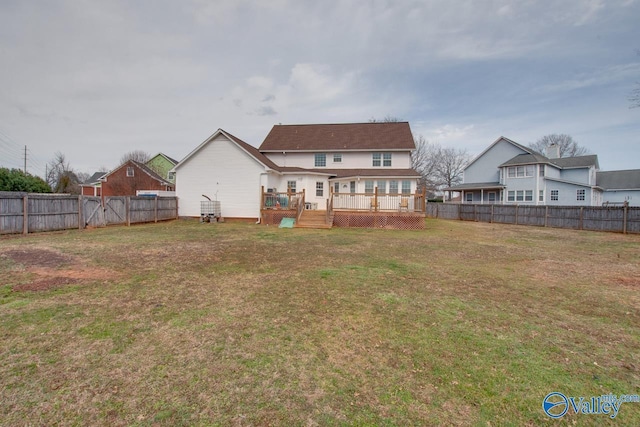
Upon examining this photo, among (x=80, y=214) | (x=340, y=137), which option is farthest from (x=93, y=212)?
(x=340, y=137)

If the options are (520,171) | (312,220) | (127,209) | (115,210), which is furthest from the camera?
(520,171)

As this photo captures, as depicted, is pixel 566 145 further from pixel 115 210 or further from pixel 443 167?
pixel 115 210

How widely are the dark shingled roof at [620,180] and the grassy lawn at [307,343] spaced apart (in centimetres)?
4002

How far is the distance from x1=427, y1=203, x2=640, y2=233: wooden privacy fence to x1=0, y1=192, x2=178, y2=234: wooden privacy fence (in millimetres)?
27022

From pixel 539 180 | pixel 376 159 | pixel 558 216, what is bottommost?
pixel 558 216

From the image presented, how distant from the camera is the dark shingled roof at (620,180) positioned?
34.0 m

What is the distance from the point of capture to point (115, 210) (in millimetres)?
16781

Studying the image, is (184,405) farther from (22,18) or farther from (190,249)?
(22,18)

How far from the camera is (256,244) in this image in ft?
36.4

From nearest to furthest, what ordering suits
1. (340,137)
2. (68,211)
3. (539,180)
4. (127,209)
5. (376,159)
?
(68,211) → (127,209) → (376,159) → (340,137) → (539,180)

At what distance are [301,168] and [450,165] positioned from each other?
42.0 metres

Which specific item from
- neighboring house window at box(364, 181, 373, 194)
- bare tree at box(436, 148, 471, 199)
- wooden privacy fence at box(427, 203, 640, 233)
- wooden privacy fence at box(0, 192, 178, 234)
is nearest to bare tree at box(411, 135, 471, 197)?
bare tree at box(436, 148, 471, 199)

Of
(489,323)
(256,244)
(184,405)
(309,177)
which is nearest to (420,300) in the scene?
(489,323)

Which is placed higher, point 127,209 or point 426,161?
point 426,161
